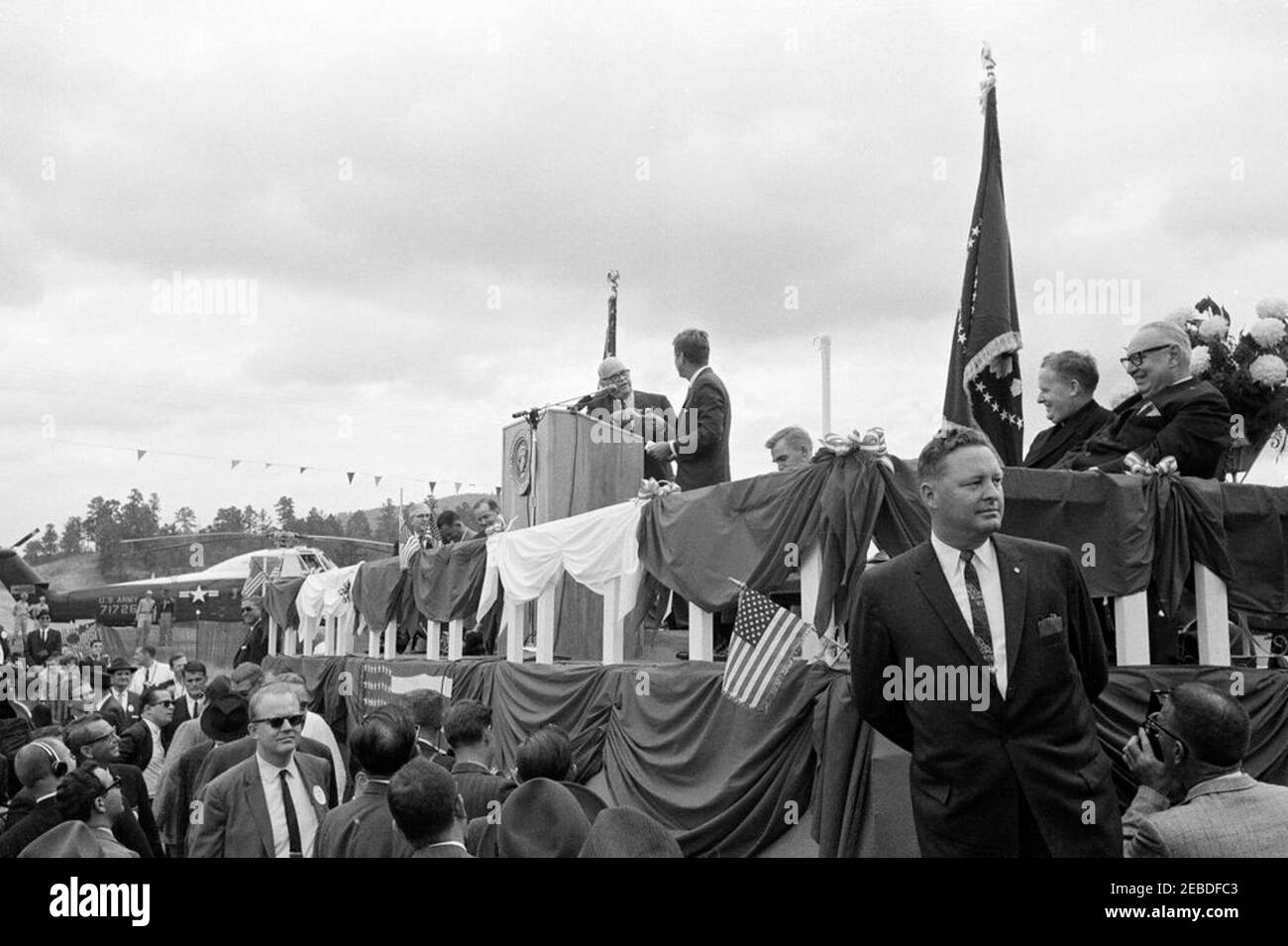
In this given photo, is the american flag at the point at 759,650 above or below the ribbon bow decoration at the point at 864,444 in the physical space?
below

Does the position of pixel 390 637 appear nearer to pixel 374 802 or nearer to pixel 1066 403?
pixel 1066 403

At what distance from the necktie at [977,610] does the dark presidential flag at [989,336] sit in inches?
161

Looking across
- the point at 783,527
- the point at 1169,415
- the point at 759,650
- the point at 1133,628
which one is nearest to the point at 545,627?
the point at 783,527

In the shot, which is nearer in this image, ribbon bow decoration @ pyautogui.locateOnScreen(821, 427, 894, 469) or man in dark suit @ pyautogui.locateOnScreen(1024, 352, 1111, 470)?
ribbon bow decoration @ pyautogui.locateOnScreen(821, 427, 894, 469)

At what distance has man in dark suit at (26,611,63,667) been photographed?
18203 mm

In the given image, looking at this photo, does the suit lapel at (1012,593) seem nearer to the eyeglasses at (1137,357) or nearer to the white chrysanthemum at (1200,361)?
the eyeglasses at (1137,357)

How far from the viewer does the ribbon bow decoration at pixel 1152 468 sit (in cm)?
668

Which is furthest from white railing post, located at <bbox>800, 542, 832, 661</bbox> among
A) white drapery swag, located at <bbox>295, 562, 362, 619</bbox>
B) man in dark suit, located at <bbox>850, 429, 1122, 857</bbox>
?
white drapery swag, located at <bbox>295, 562, 362, 619</bbox>

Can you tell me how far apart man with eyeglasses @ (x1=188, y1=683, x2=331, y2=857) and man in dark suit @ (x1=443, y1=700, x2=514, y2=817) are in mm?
727

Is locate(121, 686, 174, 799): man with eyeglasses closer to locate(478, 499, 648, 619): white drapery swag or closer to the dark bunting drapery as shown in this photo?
locate(478, 499, 648, 619): white drapery swag

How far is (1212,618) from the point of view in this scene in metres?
6.89

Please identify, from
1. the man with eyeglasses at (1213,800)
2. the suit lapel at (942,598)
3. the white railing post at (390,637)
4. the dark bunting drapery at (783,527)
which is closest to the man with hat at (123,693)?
the white railing post at (390,637)

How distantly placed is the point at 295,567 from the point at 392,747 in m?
22.0
